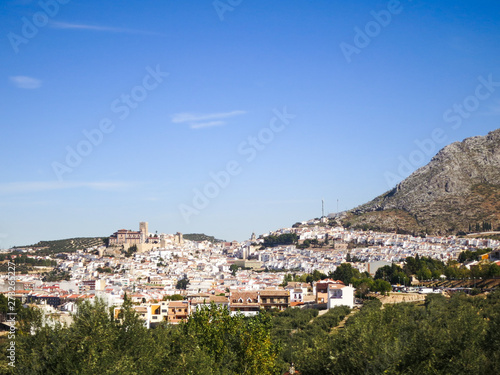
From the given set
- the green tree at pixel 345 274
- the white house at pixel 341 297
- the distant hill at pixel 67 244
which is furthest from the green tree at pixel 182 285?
the distant hill at pixel 67 244

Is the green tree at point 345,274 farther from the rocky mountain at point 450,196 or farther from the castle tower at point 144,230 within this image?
the castle tower at point 144,230

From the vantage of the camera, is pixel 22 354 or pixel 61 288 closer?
pixel 22 354

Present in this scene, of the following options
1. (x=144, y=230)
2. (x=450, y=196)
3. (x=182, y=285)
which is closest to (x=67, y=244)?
(x=144, y=230)

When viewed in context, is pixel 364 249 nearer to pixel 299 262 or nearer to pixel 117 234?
pixel 299 262

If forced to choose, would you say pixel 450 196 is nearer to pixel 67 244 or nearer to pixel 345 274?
pixel 345 274

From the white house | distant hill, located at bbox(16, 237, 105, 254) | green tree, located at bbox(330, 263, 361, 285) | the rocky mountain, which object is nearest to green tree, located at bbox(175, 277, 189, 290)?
green tree, located at bbox(330, 263, 361, 285)

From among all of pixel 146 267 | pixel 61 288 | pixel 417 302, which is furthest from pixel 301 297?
pixel 146 267
